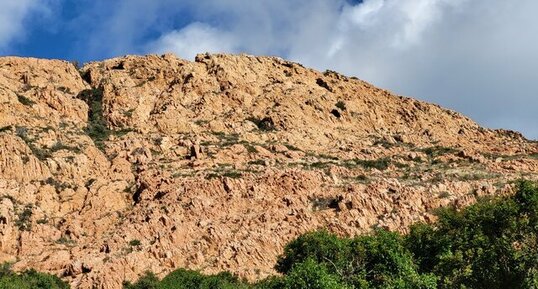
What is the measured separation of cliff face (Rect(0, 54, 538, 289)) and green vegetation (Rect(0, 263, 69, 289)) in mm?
1355

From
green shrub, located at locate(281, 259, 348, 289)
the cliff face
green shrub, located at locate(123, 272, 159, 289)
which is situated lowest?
green shrub, located at locate(281, 259, 348, 289)

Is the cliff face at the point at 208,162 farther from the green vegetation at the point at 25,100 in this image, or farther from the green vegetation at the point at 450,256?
the green vegetation at the point at 450,256

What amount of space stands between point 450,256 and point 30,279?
34052 mm

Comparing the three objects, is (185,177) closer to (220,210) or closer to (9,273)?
(220,210)

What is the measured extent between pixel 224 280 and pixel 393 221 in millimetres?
17464

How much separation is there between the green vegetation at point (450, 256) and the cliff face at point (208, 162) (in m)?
14.5

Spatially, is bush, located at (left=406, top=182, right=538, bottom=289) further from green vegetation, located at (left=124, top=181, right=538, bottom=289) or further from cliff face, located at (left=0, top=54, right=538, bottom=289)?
cliff face, located at (left=0, top=54, right=538, bottom=289)

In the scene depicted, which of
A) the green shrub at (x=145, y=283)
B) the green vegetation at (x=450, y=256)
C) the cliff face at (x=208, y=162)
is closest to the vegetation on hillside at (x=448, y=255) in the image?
the green vegetation at (x=450, y=256)

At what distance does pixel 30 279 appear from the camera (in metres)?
51.2

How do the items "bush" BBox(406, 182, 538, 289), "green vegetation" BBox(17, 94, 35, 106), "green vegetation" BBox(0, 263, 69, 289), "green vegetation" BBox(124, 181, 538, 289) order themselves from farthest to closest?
"green vegetation" BBox(17, 94, 35, 106) → "green vegetation" BBox(0, 263, 69, 289) → "bush" BBox(406, 182, 538, 289) → "green vegetation" BBox(124, 181, 538, 289)

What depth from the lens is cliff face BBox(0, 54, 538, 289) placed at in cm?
5622

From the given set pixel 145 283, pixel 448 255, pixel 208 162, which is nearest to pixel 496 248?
pixel 448 255

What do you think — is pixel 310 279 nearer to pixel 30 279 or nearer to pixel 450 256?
pixel 450 256

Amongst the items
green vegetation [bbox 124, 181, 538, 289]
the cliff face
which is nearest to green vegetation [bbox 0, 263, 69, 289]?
the cliff face
